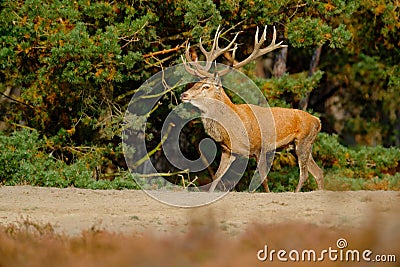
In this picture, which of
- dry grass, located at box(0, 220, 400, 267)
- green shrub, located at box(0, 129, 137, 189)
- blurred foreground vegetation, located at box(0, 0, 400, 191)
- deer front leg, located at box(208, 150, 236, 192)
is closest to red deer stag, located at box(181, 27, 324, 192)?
deer front leg, located at box(208, 150, 236, 192)

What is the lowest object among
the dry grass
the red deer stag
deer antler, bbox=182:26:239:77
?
the dry grass

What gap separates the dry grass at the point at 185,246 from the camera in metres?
5.46

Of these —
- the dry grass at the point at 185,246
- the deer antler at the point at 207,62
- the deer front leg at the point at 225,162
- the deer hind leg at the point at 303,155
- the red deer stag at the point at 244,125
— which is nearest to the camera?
the dry grass at the point at 185,246

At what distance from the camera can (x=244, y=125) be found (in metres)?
12.7

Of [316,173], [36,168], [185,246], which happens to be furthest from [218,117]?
[185,246]

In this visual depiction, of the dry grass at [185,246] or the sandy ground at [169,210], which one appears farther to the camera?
the sandy ground at [169,210]

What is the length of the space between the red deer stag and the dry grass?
5292 mm

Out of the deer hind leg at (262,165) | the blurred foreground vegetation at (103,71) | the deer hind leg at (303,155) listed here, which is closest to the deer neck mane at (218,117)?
the deer hind leg at (262,165)

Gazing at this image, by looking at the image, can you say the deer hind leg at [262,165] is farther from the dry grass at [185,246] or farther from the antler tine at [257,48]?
the dry grass at [185,246]

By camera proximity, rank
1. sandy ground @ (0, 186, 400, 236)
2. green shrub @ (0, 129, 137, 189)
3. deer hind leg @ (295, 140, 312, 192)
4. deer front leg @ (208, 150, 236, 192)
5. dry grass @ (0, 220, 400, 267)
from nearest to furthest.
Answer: dry grass @ (0, 220, 400, 267), sandy ground @ (0, 186, 400, 236), deer front leg @ (208, 150, 236, 192), green shrub @ (0, 129, 137, 189), deer hind leg @ (295, 140, 312, 192)

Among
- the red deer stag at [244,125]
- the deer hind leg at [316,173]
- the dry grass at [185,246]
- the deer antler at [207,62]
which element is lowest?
the deer hind leg at [316,173]

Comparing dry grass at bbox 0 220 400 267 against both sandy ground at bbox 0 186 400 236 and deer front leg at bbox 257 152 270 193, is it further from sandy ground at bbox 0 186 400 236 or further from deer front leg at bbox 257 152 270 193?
deer front leg at bbox 257 152 270 193

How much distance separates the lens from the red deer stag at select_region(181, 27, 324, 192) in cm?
1250

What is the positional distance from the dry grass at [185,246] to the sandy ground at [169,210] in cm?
21
